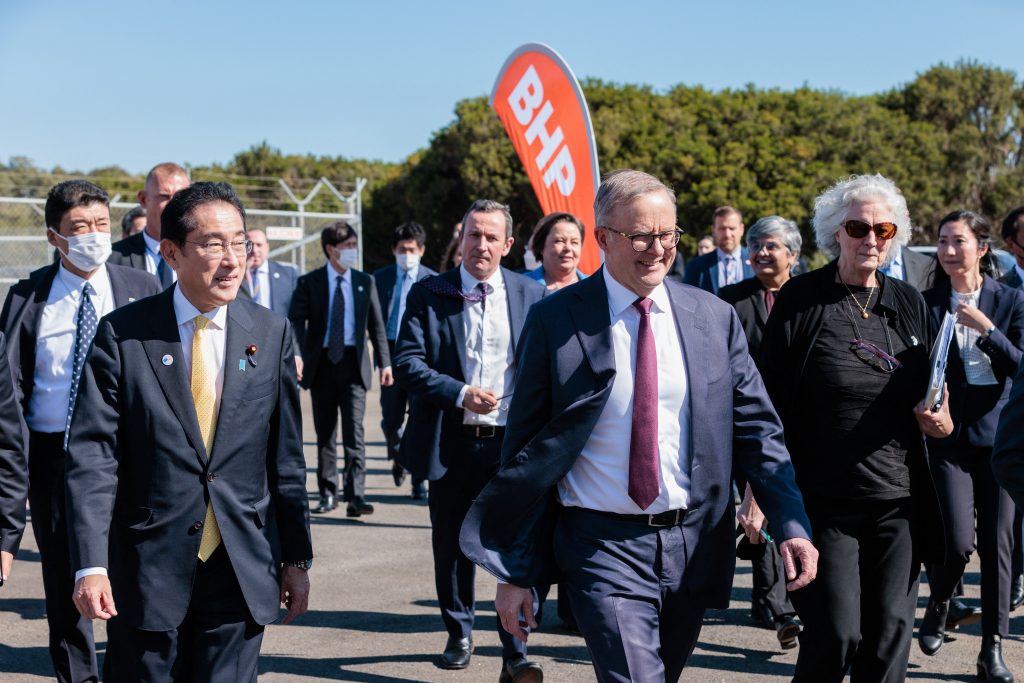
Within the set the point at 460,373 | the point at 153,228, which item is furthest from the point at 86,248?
the point at 460,373

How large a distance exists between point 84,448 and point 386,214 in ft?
151

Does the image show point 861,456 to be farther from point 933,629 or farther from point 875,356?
point 933,629

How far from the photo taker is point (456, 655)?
230 inches

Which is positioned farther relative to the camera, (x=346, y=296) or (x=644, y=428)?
(x=346, y=296)

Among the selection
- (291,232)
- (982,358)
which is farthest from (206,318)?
(291,232)

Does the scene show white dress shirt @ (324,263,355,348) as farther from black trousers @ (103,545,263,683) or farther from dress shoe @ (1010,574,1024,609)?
black trousers @ (103,545,263,683)

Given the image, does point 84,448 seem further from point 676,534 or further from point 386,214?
point 386,214

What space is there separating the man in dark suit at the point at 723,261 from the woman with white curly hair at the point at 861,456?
539 centimetres

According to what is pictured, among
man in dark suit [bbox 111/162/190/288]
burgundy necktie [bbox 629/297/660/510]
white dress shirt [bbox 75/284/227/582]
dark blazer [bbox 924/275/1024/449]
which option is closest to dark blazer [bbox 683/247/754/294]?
dark blazer [bbox 924/275/1024/449]

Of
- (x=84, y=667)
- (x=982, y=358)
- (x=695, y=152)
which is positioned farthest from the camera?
(x=695, y=152)

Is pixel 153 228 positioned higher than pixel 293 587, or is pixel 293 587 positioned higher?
pixel 153 228

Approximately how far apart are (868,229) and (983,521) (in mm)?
2164

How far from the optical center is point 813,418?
4.23 metres

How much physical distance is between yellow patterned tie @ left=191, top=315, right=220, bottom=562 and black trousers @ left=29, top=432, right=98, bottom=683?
5.44 ft
